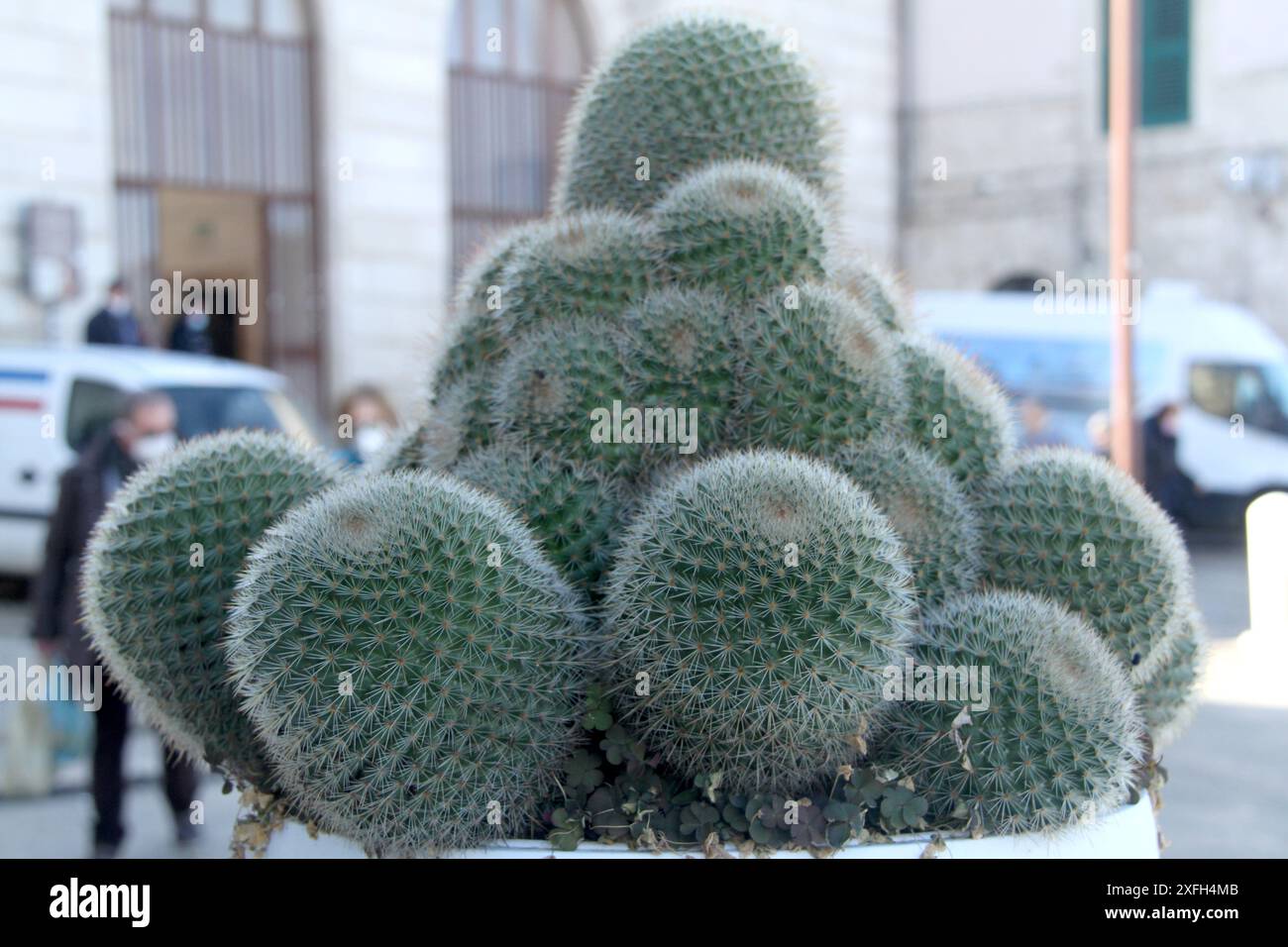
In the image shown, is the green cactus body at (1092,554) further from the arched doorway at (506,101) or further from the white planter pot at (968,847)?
the arched doorway at (506,101)

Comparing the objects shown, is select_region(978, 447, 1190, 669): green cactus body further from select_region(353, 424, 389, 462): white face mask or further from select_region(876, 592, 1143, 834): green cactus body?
select_region(353, 424, 389, 462): white face mask

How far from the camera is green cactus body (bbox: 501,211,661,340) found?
87.7 inches

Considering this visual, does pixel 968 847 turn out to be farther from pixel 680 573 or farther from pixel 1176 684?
pixel 1176 684

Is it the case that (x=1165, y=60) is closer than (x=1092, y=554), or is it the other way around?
(x=1092, y=554)

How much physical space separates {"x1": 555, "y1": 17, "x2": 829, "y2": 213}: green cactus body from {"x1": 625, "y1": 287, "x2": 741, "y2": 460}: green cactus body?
17.5 inches

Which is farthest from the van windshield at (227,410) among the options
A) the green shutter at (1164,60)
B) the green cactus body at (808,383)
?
the green shutter at (1164,60)

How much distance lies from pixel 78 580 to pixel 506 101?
1196 centimetres

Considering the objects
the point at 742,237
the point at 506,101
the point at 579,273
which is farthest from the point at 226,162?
the point at 742,237

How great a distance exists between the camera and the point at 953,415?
233 cm

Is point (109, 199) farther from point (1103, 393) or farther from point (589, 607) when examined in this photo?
point (589, 607)

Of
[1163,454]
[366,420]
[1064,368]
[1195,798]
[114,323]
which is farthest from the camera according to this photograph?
[1064,368]

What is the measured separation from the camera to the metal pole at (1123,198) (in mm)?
7051

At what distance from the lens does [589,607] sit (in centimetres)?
201

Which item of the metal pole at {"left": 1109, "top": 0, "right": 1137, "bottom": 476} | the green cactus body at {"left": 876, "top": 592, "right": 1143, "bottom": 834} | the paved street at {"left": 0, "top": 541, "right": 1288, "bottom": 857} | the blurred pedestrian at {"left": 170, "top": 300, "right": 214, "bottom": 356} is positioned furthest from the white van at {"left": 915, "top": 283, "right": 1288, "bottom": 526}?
the green cactus body at {"left": 876, "top": 592, "right": 1143, "bottom": 834}
